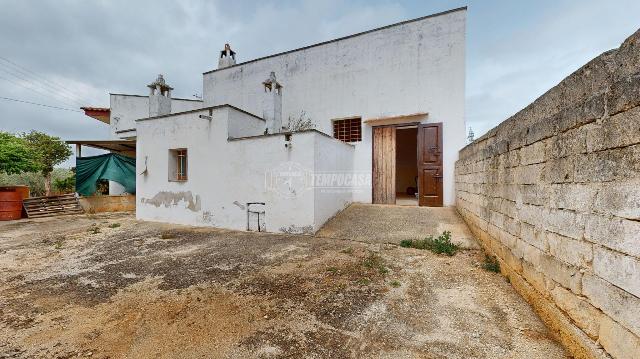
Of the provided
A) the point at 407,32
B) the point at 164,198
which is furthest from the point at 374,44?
the point at 164,198

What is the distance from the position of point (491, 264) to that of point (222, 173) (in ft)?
21.9

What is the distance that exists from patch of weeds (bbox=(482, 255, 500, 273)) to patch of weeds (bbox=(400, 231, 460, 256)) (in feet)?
1.90

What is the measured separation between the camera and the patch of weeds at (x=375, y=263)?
3.78m

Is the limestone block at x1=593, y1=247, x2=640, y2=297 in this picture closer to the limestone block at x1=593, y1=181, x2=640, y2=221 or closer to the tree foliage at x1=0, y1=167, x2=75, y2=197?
the limestone block at x1=593, y1=181, x2=640, y2=221

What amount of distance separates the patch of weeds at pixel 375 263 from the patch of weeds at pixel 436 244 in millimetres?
932

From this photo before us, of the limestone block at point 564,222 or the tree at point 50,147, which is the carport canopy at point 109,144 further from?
the limestone block at point 564,222

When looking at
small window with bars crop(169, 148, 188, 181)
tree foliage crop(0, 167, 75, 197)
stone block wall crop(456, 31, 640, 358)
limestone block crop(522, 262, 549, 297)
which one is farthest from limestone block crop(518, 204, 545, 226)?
tree foliage crop(0, 167, 75, 197)

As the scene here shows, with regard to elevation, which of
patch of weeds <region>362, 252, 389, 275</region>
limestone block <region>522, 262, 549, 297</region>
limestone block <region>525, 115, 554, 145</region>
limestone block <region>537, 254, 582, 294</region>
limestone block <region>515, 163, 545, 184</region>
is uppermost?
limestone block <region>525, 115, 554, 145</region>

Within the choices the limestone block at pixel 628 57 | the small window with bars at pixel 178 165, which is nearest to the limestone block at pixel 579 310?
the limestone block at pixel 628 57

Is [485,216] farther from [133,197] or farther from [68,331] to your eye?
[133,197]

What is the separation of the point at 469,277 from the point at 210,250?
457 centimetres

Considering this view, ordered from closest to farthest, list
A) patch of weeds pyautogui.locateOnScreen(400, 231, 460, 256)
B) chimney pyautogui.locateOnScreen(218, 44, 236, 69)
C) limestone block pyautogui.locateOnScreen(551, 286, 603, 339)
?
limestone block pyautogui.locateOnScreen(551, 286, 603, 339) < patch of weeds pyautogui.locateOnScreen(400, 231, 460, 256) < chimney pyautogui.locateOnScreen(218, 44, 236, 69)

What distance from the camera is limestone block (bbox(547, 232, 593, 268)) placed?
1922 mm

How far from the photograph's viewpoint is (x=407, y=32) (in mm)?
8242
